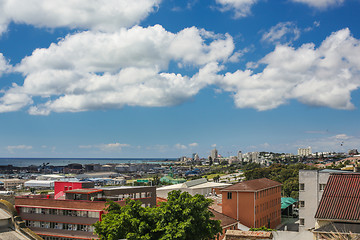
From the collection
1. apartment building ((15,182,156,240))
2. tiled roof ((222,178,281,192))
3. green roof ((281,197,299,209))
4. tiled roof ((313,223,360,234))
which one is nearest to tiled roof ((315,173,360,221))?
tiled roof ((313,223,360,234))

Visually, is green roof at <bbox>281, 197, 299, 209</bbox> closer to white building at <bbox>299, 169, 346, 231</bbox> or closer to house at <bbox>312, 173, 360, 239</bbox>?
white building at <bbox>299, 169, 346, 231</bbox>

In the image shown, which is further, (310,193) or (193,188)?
(193,188)

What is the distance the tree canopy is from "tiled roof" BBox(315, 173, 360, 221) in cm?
1069

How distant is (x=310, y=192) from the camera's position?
50.5 meters

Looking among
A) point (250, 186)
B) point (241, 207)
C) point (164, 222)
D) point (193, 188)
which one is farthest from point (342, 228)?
point (193, 188)

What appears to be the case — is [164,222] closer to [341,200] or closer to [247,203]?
[341,200]

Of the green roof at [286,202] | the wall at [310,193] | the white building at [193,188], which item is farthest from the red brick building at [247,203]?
the white building at [193,188]

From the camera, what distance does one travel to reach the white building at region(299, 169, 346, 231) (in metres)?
49.8

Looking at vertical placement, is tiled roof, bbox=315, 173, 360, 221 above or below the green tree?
above

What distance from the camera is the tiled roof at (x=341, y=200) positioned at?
1260 inches

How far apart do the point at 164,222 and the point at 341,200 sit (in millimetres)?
16024

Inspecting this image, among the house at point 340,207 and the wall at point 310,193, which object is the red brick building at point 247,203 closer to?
the wall at point 310,193

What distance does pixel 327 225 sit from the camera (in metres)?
31.4

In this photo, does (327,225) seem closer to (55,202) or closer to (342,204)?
(342,204)
